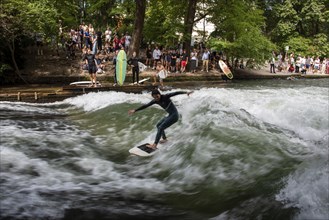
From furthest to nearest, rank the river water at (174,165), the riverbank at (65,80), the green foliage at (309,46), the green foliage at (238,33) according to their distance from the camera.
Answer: the green foliage at (309,46) < the green foliage at (238,33) < the riverbank at (65,80) < the river water at (174,165)

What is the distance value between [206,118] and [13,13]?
1250 centimetres

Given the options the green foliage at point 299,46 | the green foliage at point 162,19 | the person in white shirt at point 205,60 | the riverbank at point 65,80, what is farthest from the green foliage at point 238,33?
the green foliage at point 299,46

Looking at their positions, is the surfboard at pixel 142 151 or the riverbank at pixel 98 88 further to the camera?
the riverbank at pixel 98 88

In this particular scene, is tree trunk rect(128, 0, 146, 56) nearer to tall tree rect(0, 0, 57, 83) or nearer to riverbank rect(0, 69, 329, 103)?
riverbank rect(0, 69, 329, 103)

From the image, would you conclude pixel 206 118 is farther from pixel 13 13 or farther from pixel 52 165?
pixel 13 13

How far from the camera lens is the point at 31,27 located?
742 inches

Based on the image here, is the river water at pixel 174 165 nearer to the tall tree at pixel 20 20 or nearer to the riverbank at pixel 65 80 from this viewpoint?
the riverbank at pixel 65 80

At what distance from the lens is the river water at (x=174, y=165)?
5594 millimetres

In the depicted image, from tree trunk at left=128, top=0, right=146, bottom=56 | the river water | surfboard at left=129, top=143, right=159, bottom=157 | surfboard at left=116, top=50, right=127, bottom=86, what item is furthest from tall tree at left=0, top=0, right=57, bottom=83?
surfboard at left=129, top=143, right=159, bottom=157

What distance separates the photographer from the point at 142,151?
9.15 metres

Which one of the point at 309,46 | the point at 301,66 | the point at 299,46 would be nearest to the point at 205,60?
the point at 301,66

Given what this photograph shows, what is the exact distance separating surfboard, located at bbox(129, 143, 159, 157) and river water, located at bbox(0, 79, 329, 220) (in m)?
0.17

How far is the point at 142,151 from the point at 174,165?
1320 mm

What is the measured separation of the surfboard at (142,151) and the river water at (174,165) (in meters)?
0.17
